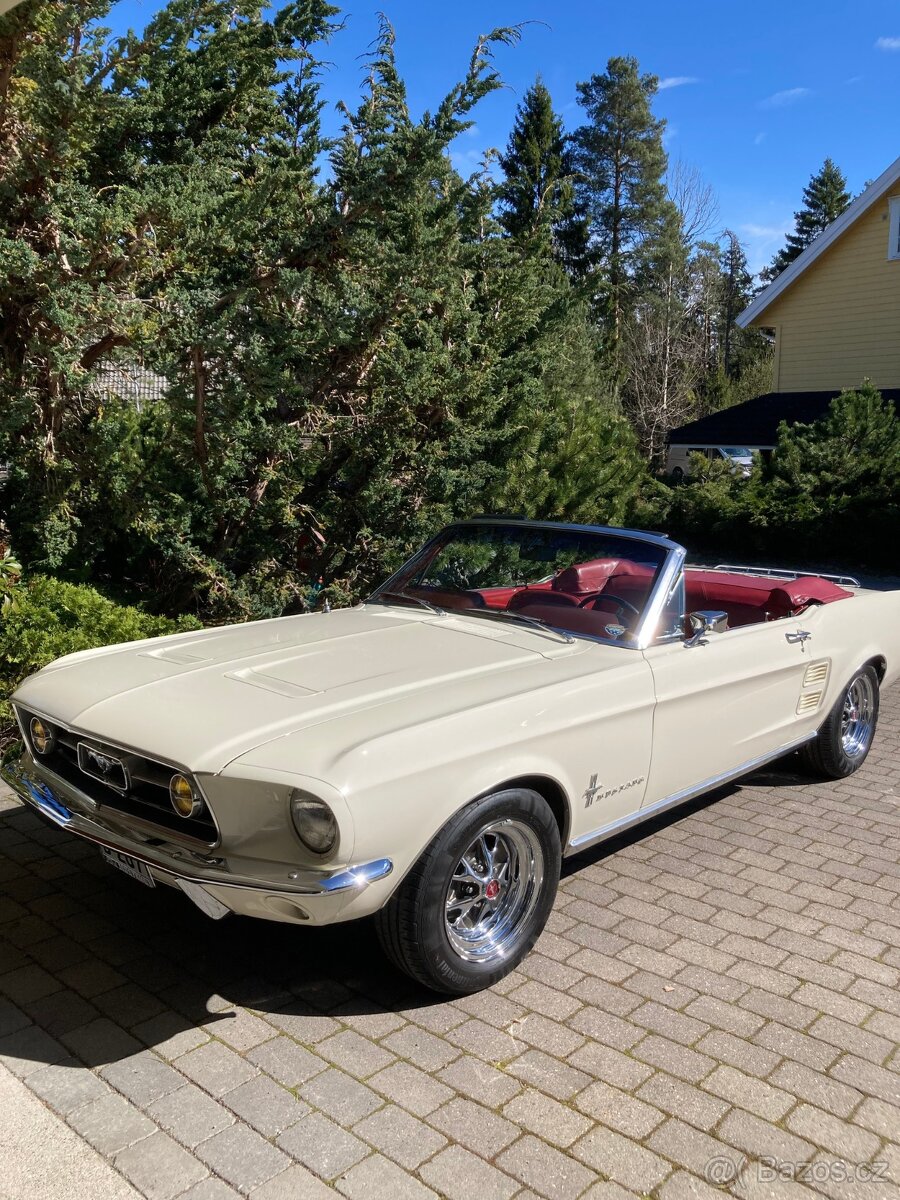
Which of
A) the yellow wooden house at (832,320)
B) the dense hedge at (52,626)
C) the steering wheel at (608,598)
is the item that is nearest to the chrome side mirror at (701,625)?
the steering wheel at (608,598)

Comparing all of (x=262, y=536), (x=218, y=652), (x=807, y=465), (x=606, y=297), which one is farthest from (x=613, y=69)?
(x=218, y=652)

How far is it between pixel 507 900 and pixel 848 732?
10.3 feet

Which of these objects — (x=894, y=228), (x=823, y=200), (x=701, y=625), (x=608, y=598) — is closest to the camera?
(x=701, y=625)

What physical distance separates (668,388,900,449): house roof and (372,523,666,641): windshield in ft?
47.6

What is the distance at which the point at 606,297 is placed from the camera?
37.0 m

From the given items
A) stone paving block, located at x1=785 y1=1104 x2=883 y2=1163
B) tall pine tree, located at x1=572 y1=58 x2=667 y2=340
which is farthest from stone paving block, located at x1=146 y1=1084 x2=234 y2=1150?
tall pine tree, located at x1=572 y1=58 x2=667 y2=340

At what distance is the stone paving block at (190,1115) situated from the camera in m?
2.69

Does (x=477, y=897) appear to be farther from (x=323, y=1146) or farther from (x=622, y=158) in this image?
(x=622, y=158)

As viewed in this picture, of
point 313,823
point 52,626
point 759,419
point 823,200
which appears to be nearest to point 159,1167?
point 313,823

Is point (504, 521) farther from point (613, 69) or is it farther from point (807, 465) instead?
point (613, 69)

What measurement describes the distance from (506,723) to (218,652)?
136 centimetres

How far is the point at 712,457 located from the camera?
1950 cm

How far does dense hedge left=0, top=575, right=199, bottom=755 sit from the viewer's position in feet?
18.2

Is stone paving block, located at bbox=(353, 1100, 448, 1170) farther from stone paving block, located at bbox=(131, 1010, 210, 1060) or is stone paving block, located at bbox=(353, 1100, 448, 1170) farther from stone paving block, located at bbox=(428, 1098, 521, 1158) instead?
stone paving block, located at bbox=(131, 1010, 210, 1060)
